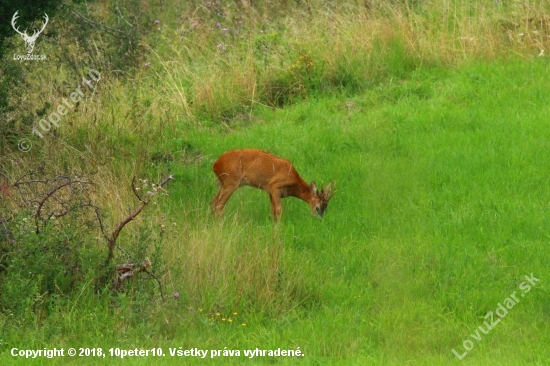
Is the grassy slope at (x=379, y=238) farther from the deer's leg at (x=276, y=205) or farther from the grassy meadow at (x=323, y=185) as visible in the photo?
the deer's leg at (x=276, y=205)

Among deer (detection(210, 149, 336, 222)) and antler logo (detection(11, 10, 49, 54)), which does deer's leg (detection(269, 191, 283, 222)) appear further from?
antler logo (detection(11, 10, 49, 54))

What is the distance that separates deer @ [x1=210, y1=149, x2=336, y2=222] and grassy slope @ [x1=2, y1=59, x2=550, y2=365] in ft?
0.85

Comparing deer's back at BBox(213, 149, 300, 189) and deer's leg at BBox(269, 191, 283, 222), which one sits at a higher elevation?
deer's back at BBox(213, 149, 300, 189)

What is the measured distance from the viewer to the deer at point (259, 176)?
40.3ft

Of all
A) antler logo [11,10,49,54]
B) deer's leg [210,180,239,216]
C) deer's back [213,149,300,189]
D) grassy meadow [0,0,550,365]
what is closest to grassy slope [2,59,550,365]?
grassy meadow [0,0,550,365]

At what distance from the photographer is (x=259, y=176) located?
1240cm

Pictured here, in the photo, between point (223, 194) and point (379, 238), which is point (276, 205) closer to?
point (223, 194)

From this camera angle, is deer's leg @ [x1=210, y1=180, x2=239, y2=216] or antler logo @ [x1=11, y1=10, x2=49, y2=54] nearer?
antler logo @ [x1=11, y1=10, x2=49, y2=54]

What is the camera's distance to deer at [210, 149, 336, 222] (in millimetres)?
12281

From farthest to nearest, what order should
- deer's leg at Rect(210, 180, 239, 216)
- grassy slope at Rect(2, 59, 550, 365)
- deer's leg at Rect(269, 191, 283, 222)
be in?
deer's leg at Rect(210, 180, 239, 216) < deer's leg at Rect(269, 191, 283, 222) < grassy slope at Rect(2, 59, 550, 365)

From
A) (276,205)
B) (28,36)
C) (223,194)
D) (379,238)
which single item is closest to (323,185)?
(276,205)

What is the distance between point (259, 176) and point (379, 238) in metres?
1.99

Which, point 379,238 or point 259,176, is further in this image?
point 259,176

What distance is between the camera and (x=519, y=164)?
12797 millimetres
